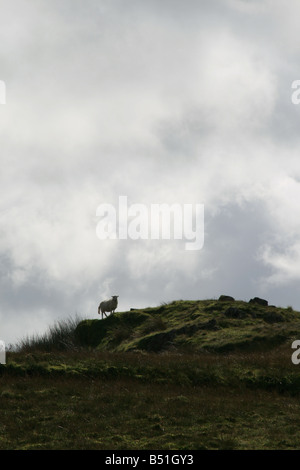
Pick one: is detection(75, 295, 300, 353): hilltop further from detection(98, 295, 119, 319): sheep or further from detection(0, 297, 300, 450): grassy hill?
detection(98, 295, 119, 319): sheep

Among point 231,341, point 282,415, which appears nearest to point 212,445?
A: point 282,415

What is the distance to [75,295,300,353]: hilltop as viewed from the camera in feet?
109

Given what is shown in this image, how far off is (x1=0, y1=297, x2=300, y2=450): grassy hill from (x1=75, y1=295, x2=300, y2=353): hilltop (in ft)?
0.25

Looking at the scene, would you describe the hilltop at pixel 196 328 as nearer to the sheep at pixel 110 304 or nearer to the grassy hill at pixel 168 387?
the grassy hill at pixel 168 387

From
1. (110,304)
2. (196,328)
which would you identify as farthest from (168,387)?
(110,304)

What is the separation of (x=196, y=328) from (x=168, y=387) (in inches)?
481

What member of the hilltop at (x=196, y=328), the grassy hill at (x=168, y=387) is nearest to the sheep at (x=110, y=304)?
the hilltop at (x=196, y=328)

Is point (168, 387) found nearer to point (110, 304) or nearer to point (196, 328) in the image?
point (196, 328)

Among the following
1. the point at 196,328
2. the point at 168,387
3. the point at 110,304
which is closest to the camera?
the point at 168,387

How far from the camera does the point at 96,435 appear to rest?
57.2 ft

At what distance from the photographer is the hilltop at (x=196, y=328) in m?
33.2

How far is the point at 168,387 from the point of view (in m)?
24.5

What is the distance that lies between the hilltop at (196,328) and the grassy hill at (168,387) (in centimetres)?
8

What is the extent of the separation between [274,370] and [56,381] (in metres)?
10.3
